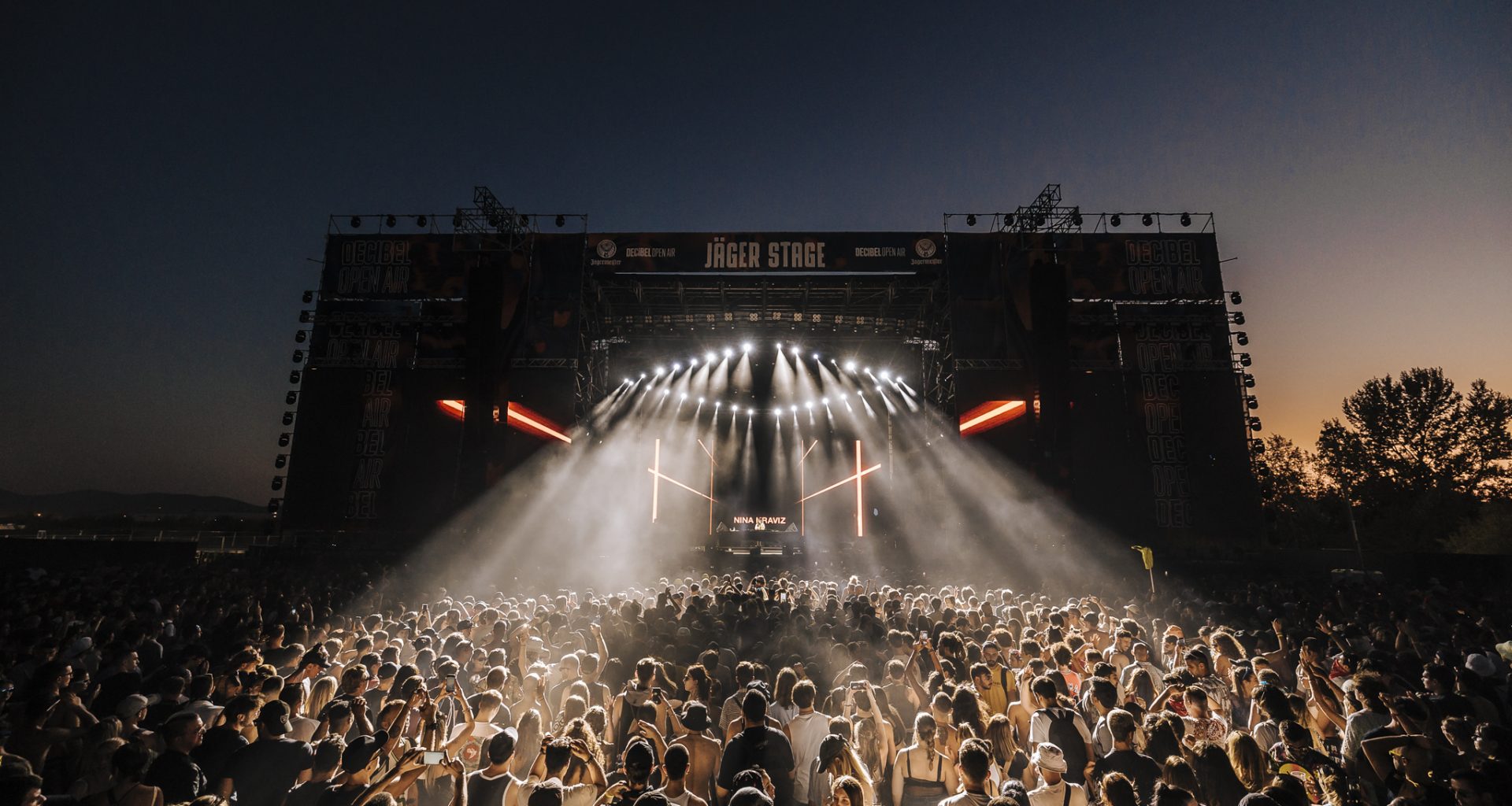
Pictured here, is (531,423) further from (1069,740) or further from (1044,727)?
(1069,740)

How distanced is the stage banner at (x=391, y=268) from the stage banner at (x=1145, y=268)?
2206 centimetres

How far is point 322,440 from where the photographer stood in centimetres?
2277

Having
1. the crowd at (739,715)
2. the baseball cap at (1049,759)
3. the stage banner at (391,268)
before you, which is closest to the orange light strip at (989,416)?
the crowd at (739,715)

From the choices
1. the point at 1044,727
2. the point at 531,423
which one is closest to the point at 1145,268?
the point at 531,423

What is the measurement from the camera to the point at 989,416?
70.3ft

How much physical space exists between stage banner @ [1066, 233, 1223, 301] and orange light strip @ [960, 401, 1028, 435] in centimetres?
458

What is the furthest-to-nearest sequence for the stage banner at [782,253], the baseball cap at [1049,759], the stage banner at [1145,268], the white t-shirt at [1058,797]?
the stage banner at [1145,268] < the stage banner at [782,253] < the baseball cap at [1049,759] < the white t-shirt at [1058,797]

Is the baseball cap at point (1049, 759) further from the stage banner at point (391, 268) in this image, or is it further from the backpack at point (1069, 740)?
the stage banner at point (391, 268)

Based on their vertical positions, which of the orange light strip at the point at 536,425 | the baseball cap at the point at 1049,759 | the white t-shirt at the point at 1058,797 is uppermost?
the orange light strip at the point at 536,425

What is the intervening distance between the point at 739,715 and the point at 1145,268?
23.0m

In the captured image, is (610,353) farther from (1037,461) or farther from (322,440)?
(1037,461)

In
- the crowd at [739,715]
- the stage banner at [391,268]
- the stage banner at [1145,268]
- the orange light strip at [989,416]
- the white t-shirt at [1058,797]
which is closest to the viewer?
the crowd at [739,715]

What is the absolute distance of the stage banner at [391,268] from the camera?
909 inches

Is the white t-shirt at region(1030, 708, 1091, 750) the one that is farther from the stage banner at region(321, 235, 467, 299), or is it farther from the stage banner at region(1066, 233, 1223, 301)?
the stage banner at region(321, 235, 467, 299)
